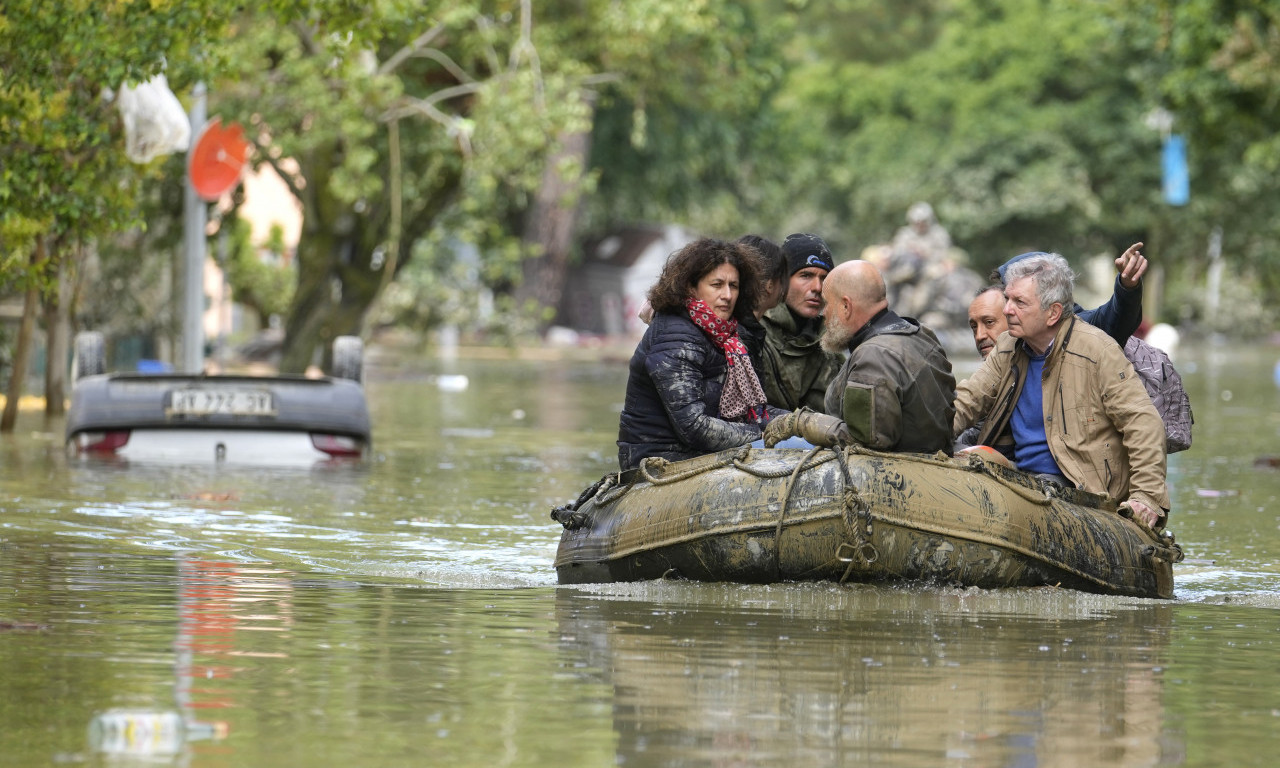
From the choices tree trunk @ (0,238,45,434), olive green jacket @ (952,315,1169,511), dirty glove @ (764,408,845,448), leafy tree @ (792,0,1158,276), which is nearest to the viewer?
dirty glove @ (764,408,845,448)

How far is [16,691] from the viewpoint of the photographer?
6.28 metres

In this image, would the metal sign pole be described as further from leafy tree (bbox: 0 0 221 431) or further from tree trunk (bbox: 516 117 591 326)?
tree trunk (bbox: 516 117 591 326)

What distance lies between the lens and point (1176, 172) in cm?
5234

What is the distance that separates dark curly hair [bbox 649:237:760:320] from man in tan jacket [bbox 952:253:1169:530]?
1.09 meters

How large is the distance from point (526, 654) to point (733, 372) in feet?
8.15

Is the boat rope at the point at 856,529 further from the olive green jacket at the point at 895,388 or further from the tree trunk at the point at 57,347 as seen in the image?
the tree trunk at the point at 57,347

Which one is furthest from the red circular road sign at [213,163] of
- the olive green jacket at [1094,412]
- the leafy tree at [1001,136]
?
the leafy tree at [1001,136]

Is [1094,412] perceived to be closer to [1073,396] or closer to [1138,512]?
[1073,396]

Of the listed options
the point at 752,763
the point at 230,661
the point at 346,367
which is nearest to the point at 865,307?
the point at 230,661

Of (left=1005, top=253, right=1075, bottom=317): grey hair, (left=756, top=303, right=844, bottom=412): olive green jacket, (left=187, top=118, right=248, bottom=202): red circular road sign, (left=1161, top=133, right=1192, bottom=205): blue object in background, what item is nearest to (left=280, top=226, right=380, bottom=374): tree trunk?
(left=187, top=118, right=248, bottom=202): red circular road sign

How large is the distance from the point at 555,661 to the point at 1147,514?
3216mm

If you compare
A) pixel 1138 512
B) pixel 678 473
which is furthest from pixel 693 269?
pixel 1138 512

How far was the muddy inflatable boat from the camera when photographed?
8586 mm

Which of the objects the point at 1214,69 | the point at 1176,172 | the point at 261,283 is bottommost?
the point at 261,283
